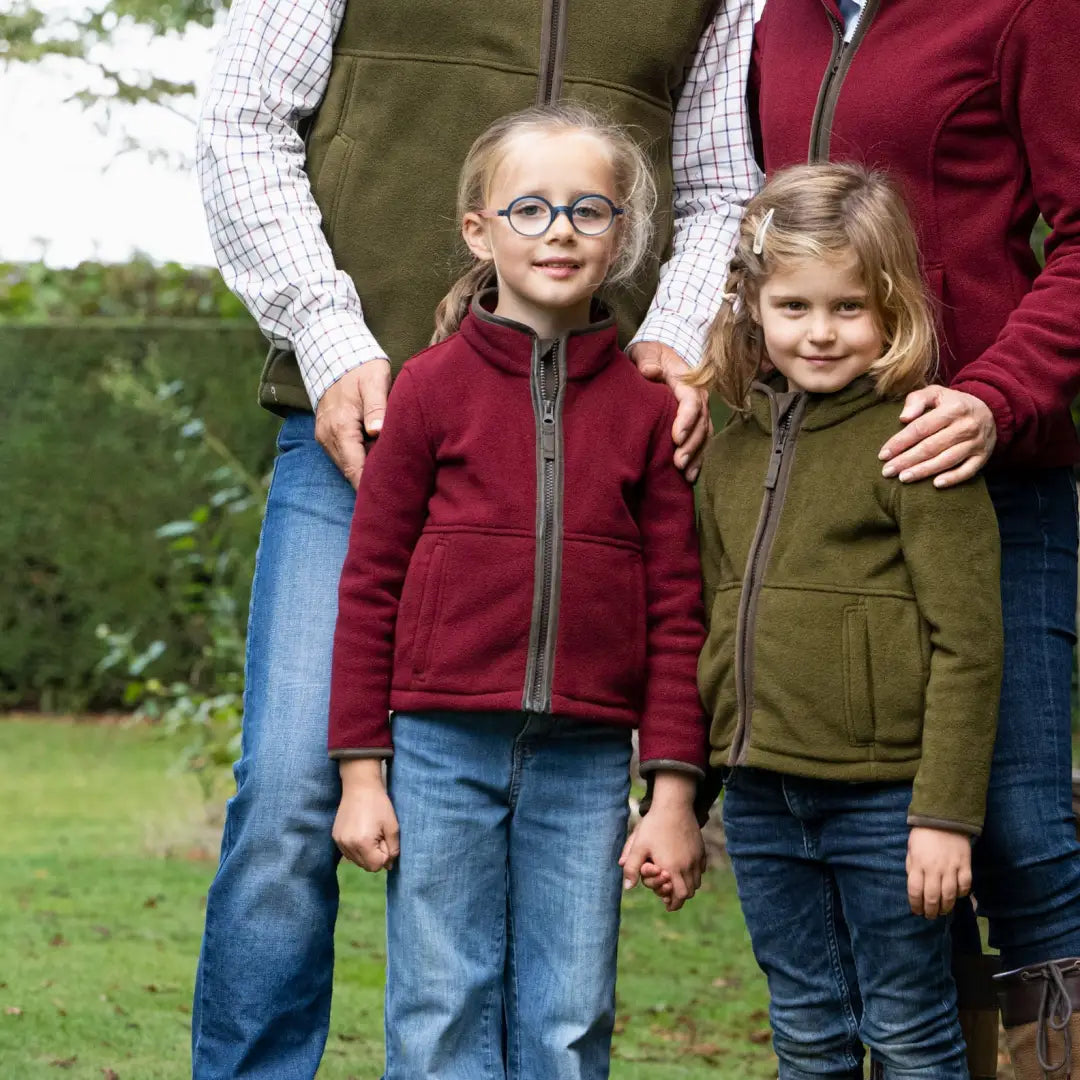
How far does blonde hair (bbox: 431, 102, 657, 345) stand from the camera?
7.25 feet

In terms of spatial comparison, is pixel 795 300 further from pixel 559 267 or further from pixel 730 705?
pixel 730 705

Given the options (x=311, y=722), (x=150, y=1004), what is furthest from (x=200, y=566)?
(x=311, y=722)

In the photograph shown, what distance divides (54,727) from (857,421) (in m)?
7.99

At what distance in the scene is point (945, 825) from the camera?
1.97 m

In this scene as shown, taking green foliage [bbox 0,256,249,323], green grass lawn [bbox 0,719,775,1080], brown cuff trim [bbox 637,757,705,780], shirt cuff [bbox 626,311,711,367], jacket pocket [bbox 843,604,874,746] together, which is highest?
green foliage [bbox 0,256,249,323]

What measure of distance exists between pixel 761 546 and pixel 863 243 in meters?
0.41

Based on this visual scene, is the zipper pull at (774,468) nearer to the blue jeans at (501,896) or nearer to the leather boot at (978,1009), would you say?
the blue jeans at (501,896)

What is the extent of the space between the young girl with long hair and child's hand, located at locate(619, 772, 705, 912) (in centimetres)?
6

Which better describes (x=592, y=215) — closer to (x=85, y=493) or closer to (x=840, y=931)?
(x=840, y=931)

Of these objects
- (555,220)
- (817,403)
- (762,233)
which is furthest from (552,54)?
(817,403)

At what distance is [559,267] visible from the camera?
218cm

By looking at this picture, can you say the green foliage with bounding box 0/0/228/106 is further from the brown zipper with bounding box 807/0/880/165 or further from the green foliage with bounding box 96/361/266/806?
the brown zipper with bounding box 807/0/880/165

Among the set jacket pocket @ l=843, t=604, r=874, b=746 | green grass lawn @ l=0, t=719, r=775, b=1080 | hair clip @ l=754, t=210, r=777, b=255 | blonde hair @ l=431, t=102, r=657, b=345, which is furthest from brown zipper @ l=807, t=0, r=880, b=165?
green grass lawn @ l=0, t=719, r=775, b=1080

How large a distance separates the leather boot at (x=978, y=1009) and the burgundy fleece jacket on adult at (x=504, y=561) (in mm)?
592
